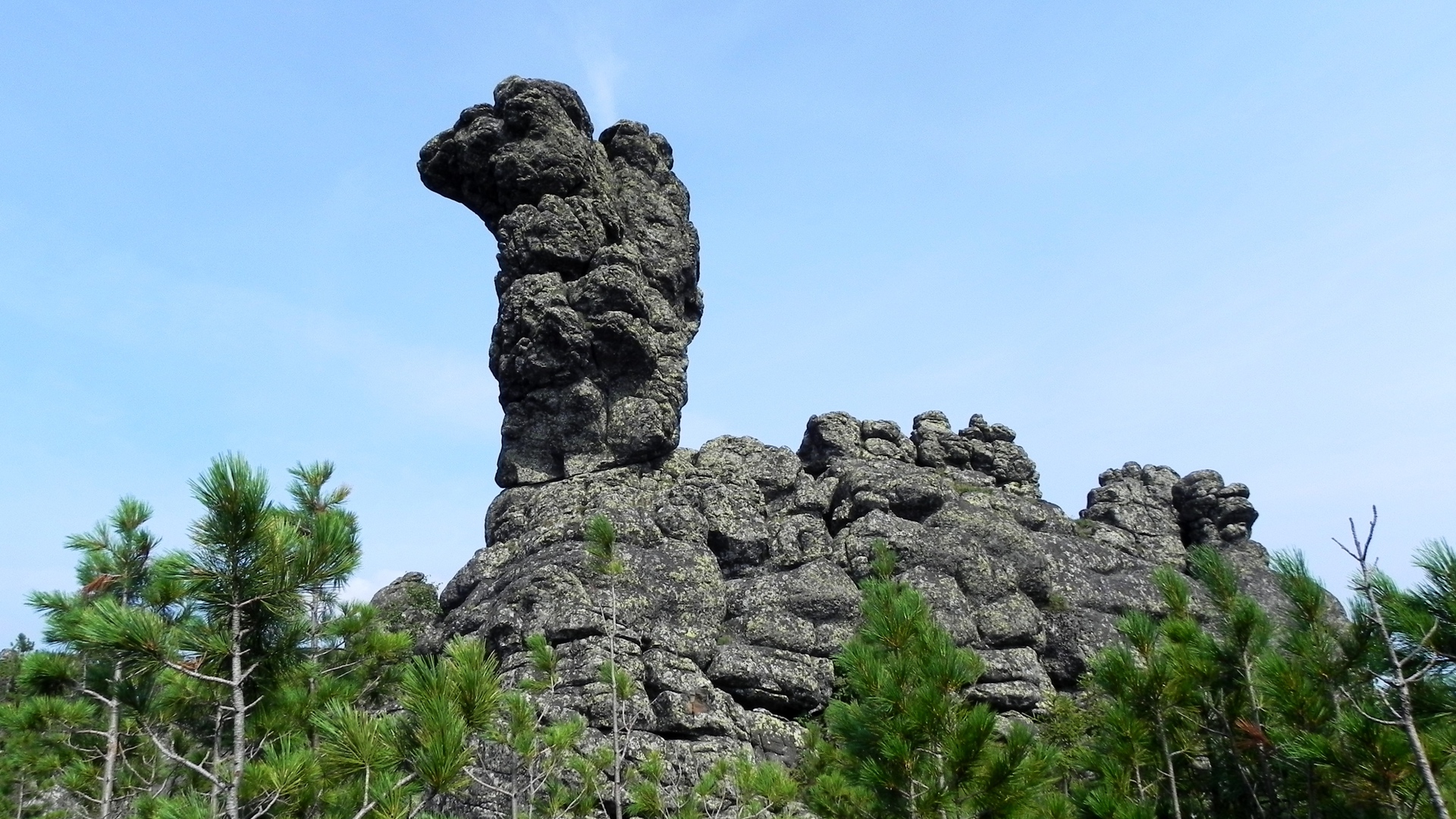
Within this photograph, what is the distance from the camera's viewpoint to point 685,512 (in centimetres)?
3156

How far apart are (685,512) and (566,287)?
920 cm

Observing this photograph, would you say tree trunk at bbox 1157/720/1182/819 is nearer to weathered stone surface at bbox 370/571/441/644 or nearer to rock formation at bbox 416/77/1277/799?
rock formation at bbox 416/77/1277/799

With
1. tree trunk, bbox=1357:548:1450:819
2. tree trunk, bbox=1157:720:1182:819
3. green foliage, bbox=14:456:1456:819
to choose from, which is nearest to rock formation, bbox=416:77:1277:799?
green foliage, bbox=14:456:1456:819

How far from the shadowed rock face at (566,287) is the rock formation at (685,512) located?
8 cm

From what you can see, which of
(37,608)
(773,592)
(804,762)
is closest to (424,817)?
(37,608)

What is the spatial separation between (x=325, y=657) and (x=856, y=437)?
87.3ft

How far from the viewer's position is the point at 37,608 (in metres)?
9.06

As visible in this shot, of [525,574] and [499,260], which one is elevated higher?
[499,260]

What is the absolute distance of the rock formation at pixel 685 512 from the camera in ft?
85.4

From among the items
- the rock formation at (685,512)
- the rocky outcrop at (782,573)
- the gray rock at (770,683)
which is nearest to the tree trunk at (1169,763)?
the rock formation at (685,512)

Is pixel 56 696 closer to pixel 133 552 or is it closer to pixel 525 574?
pixel 133 552

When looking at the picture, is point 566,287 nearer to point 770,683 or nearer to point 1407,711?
point 770,683

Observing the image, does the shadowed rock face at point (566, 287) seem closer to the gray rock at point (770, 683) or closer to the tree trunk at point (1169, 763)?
the gray rock at point (770, 683)

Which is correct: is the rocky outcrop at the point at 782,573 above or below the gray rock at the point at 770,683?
above
